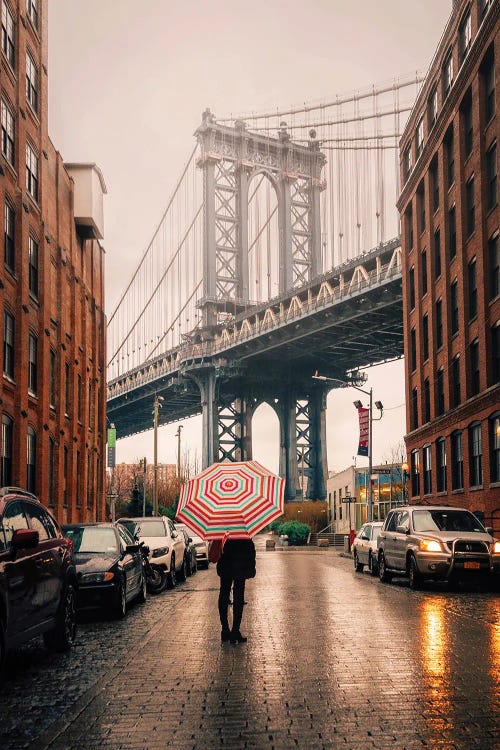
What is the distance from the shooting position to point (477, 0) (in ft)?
121

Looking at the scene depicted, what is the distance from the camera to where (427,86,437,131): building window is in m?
44.4

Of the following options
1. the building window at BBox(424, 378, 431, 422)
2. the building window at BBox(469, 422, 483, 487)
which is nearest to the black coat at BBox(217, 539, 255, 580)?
the building window at BBox(469, 422, 483, 487)

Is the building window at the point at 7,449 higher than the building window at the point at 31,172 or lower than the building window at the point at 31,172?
lower

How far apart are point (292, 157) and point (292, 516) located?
99.9ft

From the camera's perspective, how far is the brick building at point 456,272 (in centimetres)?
3488

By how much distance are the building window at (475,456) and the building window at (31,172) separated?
55.3 feet

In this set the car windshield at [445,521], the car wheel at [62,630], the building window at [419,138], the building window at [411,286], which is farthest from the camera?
the building window at [411,286]

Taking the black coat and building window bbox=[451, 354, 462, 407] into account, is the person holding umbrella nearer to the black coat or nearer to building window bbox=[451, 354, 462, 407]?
the black coat

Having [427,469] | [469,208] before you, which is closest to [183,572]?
[469,208]

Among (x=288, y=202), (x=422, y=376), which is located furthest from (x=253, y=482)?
(x=288, y=202)

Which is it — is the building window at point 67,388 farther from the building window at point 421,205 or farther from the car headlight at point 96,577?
the car headlight at point 96,577

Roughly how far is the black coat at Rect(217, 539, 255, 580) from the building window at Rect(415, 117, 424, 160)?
37955mm

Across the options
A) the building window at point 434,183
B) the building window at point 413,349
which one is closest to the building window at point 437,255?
the building window at point 434,183

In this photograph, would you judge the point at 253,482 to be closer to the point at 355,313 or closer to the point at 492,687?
the point at 492,687
